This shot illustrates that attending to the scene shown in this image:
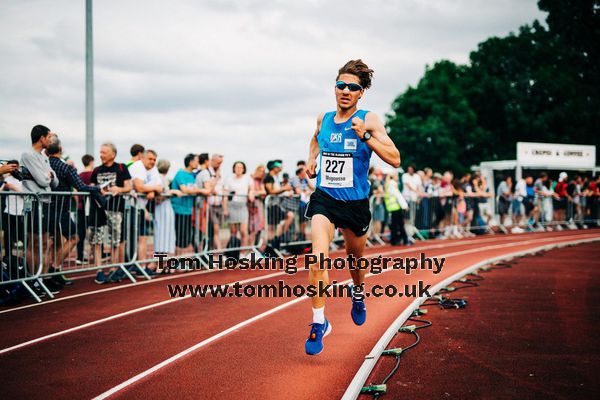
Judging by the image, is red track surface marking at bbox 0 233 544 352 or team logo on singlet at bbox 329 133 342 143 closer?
team logo on singlet at bbox 329 133 342 143

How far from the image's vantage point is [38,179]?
8.70 metres

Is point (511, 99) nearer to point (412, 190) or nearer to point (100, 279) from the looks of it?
point (412, 190)

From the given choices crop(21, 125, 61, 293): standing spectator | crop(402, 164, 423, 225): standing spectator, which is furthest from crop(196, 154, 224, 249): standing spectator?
crop(402, 164, 423, 225): standing spectator

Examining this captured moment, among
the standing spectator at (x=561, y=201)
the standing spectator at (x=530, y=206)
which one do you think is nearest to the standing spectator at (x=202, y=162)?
the standing spectator at (x=530, y=206)

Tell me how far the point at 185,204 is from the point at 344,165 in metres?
6.53

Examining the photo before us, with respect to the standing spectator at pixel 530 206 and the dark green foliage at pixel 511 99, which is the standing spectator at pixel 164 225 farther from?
the dark green foliage at pixel 511 99

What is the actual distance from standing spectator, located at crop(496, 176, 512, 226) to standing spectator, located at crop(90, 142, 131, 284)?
15660 mm

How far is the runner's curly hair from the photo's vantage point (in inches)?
217

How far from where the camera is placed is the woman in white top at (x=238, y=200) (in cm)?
1254

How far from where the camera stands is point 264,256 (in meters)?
13.3

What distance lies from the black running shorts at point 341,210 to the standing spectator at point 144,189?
5651 mm

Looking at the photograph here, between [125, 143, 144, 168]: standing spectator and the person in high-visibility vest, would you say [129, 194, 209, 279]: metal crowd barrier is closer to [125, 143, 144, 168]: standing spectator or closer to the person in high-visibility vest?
[125, 143, 144, 168]: standing spectator

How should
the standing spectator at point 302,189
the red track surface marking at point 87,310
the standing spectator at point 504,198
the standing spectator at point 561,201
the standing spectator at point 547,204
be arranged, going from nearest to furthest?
the red track surface marking at point 87,310 → the standing spectator at point 302,189 → the standing spectator at point 504,198 → the standing spectator at point 547,204 → the standing spectator at point 561,201

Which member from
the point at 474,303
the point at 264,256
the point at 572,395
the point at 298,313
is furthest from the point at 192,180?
the point at 572,395
